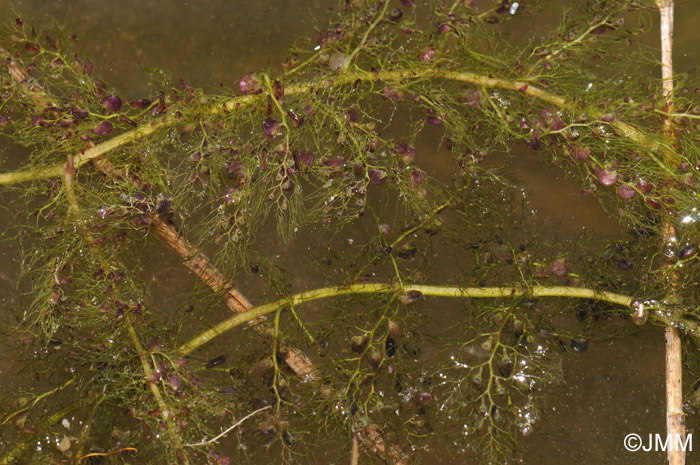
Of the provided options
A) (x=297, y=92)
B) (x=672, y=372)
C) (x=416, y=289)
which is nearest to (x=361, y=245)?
(x=416, y=289)

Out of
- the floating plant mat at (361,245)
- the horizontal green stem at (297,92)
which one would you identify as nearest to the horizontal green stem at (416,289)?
the floating plant mat at (361,245)

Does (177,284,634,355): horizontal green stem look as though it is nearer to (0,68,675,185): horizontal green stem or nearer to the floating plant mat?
the floating plant mat

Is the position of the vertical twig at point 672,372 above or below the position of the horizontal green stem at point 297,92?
below

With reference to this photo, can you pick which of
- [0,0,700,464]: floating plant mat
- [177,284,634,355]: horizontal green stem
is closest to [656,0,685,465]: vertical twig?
[0,0,700,464]: floating plant mat

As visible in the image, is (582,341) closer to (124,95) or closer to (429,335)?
(429,335)

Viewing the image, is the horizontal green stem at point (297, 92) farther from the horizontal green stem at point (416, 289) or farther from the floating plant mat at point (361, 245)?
the horizontal green stem at point (416, 289)

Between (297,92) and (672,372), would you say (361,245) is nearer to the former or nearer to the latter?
(297,92)
